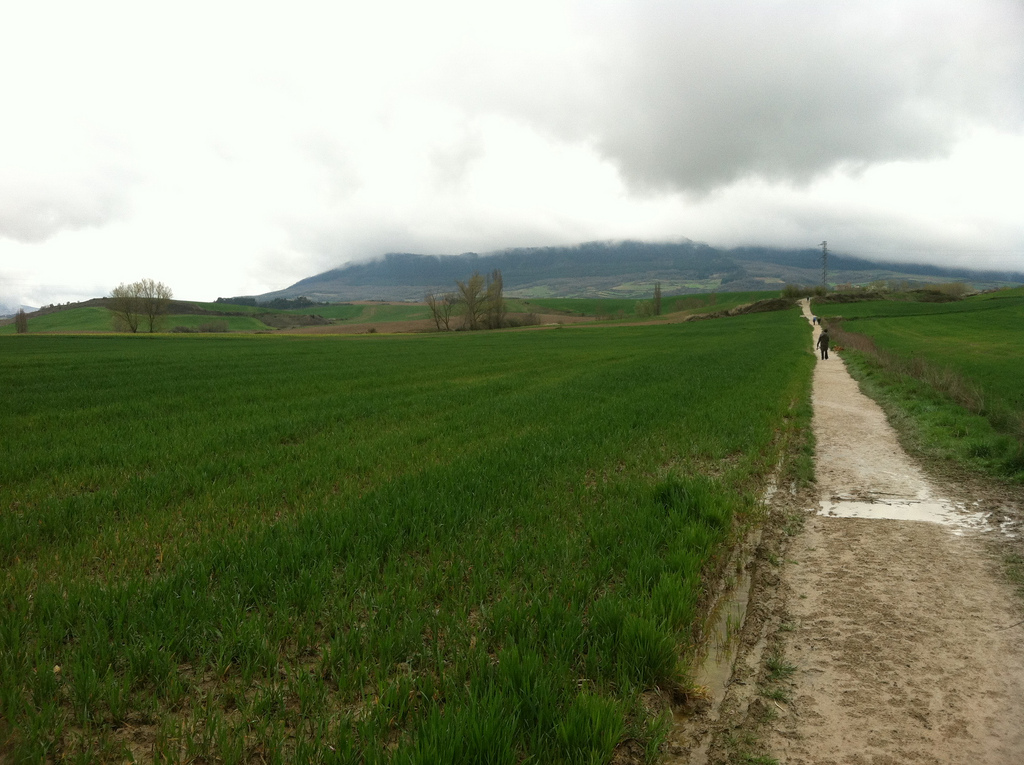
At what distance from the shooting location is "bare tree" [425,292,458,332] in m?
116

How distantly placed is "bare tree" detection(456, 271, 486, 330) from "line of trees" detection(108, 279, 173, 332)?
64.6 metres

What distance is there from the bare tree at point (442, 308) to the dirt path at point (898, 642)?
110m

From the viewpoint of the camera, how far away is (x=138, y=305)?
112 m

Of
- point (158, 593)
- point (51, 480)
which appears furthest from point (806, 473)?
point (51, 480)

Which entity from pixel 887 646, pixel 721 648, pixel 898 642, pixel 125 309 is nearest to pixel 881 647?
pixel 887 646

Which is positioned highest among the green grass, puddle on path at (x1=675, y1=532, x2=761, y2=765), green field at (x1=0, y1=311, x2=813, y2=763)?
the green grass

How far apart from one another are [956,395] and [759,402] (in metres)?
6.37

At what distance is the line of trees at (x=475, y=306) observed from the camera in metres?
115

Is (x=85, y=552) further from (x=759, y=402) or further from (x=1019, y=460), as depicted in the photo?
(x=759, y=402)

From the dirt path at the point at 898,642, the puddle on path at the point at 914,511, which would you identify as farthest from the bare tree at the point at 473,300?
the dirt path at the point at 898,642

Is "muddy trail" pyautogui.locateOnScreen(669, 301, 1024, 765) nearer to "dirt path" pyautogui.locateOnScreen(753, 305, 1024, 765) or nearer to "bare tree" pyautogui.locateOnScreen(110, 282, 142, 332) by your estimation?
"dirt path" pyautogui.locateOnScreen(753, 305, 1024, 765)

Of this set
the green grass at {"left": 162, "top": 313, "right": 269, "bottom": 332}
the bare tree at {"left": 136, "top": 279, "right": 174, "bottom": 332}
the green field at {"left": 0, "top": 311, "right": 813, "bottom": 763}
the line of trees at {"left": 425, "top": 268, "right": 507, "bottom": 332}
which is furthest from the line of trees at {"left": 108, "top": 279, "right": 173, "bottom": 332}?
the green field at {"left": 0, "top": 311, "right": 813, "bottom": 763}

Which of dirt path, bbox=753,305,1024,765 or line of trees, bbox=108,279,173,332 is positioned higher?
line of trees, bbox=108,279,173,332

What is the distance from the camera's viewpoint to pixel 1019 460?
31.7 ft
